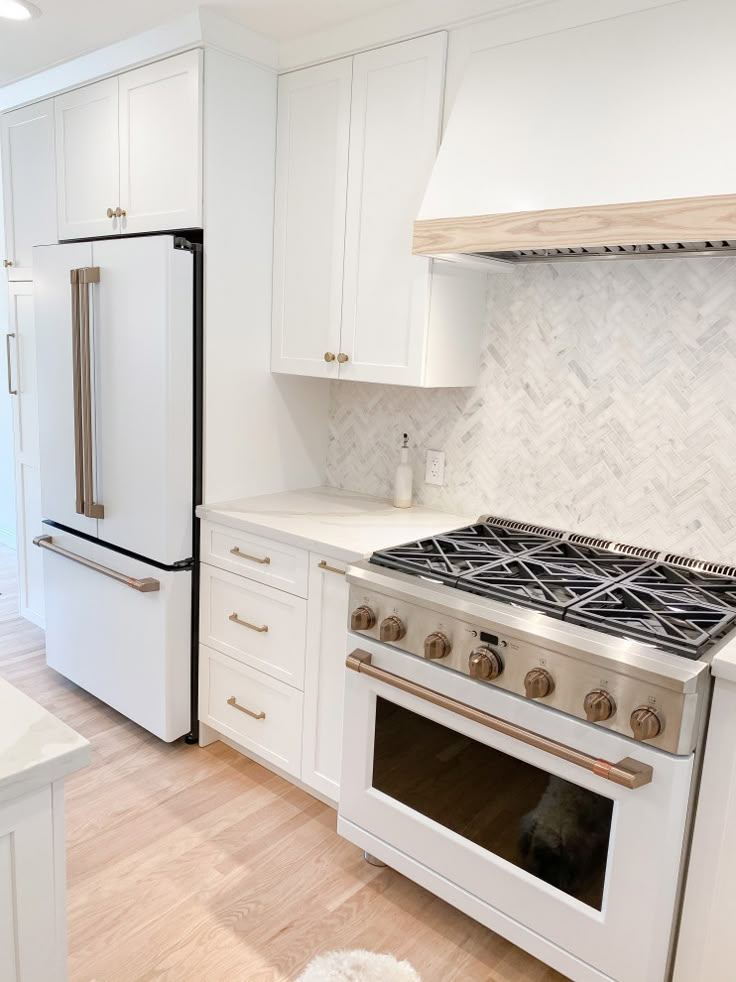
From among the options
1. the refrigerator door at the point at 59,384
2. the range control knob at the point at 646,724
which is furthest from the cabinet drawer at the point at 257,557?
the range control knob at the point at 646,724

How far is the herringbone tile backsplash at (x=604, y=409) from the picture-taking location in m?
2.05

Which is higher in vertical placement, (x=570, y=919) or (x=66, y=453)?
(x=66, y=453)

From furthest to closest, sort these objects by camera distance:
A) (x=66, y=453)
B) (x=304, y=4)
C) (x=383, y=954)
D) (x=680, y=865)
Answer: (x=66, y=453) < (x=304, y=4) < (x=383, y=954) < (x=680, y=865)

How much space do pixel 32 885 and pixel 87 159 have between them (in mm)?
2592

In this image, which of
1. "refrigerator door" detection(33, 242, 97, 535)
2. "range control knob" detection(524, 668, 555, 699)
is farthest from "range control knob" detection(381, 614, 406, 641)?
"refrigerator door" detection(33, 242, 97, 535)

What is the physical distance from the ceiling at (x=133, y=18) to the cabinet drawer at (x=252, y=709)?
2.06 meters

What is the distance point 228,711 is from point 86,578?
78 centimetres

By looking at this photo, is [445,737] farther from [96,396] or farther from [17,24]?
[17,24]

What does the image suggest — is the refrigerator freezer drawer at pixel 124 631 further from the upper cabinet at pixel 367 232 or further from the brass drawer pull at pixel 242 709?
the upper cabinet at pixel 367 232

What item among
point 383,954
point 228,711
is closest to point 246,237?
point 228,711

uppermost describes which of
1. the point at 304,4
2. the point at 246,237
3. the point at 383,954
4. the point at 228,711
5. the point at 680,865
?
the point at 304,4

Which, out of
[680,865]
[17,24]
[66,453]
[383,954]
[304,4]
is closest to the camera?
[680,865]

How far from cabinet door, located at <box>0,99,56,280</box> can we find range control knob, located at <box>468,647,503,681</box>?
8.13 ft

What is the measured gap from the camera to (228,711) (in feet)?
Answer: 8.80
